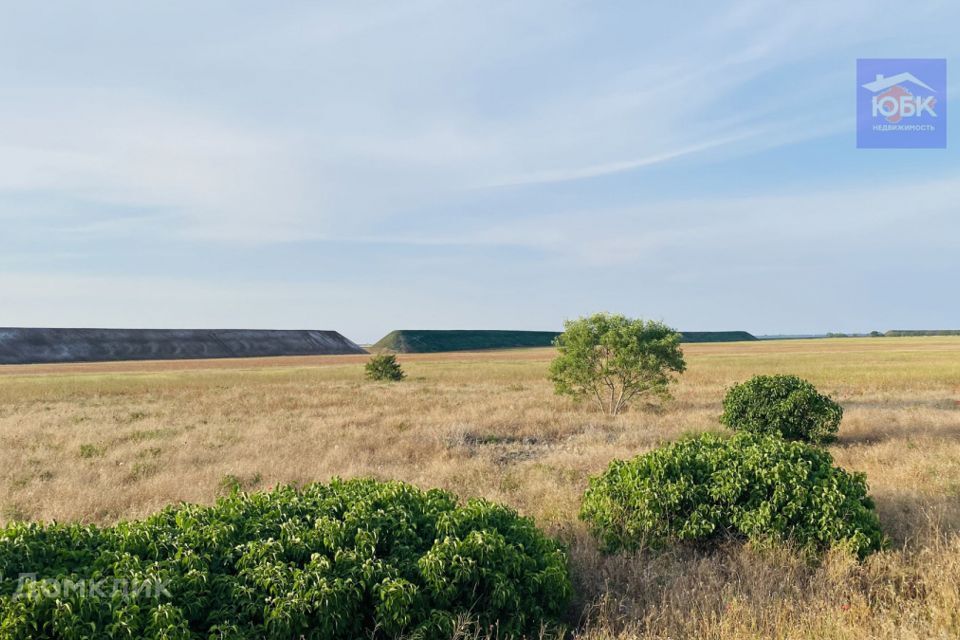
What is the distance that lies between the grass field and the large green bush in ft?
3.52

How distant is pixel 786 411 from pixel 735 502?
9192 mm

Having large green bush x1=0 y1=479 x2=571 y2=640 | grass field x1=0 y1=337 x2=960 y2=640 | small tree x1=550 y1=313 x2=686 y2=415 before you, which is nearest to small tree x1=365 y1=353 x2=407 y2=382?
grass field x1=0 y1=337 x2=960 y2=640

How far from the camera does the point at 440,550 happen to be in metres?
5.09

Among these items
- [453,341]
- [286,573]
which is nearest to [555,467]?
[286,573]

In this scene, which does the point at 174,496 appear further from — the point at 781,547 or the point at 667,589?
the point at 781,547

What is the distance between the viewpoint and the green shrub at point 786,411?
15586mm

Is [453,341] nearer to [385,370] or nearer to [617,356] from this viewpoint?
[385,370]

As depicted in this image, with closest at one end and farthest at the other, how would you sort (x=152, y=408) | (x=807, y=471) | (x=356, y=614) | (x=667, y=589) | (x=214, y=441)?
(x=356, y=614) → (x=667, y=589) → (x=807, y=471) → (x=214, y=441) → (x=152, y=408)

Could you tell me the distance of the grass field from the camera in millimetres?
5699

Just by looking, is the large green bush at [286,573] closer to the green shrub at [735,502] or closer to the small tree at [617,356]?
the green shrub at [735,502]

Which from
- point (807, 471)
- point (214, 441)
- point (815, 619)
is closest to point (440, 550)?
point (815, 619)

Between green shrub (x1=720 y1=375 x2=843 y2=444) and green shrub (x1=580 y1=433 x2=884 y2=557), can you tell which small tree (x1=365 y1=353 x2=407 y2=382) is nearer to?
green shrub (x1=720 y1=375 x2=843 y2=444)

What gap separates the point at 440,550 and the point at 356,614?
0.85 m

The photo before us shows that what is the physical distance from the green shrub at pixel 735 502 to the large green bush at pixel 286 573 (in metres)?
2.20
